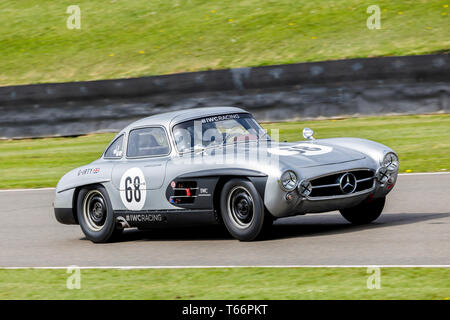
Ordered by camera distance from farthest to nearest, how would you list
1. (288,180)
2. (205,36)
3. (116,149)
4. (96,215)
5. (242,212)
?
(205,36), (116,149), (96,215), (242,212), (288,180)

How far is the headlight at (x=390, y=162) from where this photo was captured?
7869 mm

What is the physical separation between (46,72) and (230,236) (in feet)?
50.3

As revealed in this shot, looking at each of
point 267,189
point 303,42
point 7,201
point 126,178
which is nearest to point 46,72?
point 303,42

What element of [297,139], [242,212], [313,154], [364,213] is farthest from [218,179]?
[297,139]

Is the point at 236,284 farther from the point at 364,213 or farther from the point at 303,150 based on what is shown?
the point at 364,213

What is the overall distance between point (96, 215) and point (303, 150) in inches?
96.2

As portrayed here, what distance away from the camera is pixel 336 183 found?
293 inches

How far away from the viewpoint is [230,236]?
814cm

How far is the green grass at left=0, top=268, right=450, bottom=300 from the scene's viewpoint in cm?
539

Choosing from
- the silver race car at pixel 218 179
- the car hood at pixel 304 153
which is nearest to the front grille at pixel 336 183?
the silver race car at pixel 218 179

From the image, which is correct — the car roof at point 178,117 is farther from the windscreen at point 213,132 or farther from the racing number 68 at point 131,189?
the racing number 68 at point 131,189

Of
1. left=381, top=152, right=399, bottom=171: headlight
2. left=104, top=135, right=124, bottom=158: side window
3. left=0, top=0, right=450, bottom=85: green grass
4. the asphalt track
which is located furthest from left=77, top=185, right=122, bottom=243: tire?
left=0, top=0, right=450, bottom=85: green grass

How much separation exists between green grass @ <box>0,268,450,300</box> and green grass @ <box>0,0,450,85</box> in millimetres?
13044
